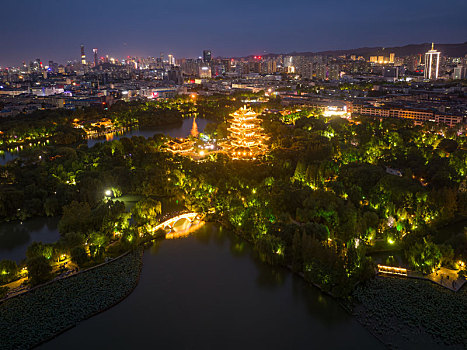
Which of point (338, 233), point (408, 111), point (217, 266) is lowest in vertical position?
point (217, 266)

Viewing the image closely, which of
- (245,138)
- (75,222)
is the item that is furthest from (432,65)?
(75,222)

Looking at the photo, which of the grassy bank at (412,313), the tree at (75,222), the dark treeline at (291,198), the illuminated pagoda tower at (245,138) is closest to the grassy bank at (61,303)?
the dark treeline at (291,198)

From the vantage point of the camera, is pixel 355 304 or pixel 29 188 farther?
pixel 29 188

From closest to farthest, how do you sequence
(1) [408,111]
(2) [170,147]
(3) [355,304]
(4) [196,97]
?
(3) [355,304], (2) [170,147], (1) [408,111], (4) [196,97]

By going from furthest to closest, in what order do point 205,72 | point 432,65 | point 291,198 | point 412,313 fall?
point 205,72, point 432,65, point 291,198, point 412,313

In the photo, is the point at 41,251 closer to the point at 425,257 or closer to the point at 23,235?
the point at 23,235

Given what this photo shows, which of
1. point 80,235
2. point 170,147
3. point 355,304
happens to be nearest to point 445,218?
point 355,304

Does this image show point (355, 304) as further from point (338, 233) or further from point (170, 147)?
point (170, 147)
